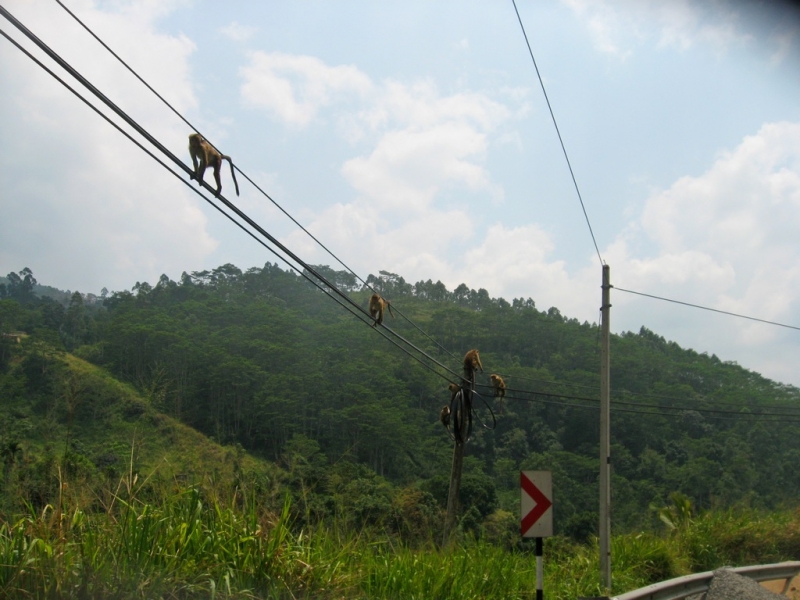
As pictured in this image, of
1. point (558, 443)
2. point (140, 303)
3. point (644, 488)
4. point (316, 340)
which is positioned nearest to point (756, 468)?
point (644, 488)

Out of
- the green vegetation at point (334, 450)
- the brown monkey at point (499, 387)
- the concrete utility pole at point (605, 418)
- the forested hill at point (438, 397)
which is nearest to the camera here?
the green vegetation at point (334, 450)

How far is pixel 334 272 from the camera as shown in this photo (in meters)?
62.9

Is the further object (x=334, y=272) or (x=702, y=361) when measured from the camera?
(x=334, y=272)

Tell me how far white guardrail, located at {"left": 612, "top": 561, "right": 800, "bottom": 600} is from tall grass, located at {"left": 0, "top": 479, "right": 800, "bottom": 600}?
1.71 metres

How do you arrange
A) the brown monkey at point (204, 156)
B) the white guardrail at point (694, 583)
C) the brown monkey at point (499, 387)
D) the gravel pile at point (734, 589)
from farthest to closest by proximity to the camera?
the brown monkey at point (499, 387), the gravel pile at point (734, 589), the white guardrail at point (694, 583), the brown monkey at point (204, 156)

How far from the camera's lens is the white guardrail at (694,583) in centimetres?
982

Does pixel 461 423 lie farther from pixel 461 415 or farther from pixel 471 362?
pixel 471 362

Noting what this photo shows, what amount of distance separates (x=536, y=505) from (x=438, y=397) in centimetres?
4331

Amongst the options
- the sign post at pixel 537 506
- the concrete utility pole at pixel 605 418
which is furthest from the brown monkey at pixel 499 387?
the sign post at pixel 537 506

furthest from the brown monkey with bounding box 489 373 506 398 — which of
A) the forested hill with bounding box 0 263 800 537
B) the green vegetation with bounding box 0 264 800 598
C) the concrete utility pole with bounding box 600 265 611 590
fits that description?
the forested hill with bounding box 0 263 800 537

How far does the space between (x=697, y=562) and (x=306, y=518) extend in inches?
470

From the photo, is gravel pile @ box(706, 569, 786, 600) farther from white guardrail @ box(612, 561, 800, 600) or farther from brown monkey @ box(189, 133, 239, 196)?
brown monkey @ box(189, 133, 239, 196)

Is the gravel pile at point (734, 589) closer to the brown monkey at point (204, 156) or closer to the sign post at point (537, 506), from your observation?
the sign post at point (537, 506)

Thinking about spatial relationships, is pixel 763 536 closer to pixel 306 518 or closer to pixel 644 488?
pixel 306 518
